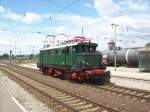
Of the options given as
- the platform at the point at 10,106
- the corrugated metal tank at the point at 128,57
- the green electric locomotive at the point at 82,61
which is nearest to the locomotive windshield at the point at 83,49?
the green electric locomotive at the point at 82,61

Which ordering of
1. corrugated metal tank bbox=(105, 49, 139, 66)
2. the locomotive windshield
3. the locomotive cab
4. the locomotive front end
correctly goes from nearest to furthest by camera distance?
1. the locomotive front end
2. the locomotive cab
3. the locomotive windshield
4. corrugated metal tank bbox=(105, 49, 139, 66)

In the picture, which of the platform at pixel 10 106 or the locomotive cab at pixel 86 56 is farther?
the locomotive cab at pixel 86 56

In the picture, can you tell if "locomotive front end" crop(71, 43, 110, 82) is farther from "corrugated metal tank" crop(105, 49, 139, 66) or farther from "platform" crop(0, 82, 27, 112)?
"corrugated metal tank" crop(105, 49, 139, 66)

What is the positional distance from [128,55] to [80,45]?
2256 cm

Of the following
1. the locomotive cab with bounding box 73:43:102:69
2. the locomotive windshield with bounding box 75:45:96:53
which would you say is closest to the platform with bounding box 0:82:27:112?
the locomotive cab with bounding box 73:43:102:69

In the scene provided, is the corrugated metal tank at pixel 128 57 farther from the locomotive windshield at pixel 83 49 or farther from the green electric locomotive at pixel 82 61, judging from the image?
the locomotive windshield at pixel 83 49

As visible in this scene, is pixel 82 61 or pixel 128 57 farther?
pixel 128 57

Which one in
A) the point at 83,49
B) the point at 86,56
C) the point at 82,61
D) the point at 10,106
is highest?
the point at 83,49

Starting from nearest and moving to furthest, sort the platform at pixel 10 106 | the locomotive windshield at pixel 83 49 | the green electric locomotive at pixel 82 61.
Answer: the platform at pixel 10 106 < the green electric locomotive at pixel 82 61 < the locomotive windshield at pixel 83 49

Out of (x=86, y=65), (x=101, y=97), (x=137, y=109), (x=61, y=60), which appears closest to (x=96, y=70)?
(x=86, y=65)

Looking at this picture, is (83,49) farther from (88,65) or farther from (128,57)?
(128,57)

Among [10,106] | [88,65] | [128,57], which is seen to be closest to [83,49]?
[88,65]

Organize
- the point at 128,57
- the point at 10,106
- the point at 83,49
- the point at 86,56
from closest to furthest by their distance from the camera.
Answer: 1. the point at 10,106
2. the point at 86,56
3. the point at 83,49
4. the point at 128,57

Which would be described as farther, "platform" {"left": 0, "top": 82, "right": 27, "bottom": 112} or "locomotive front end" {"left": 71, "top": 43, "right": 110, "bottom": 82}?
"locomotive front end" {"left": 71, "top": 43, "right": 110, "bottom": 82}
